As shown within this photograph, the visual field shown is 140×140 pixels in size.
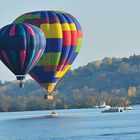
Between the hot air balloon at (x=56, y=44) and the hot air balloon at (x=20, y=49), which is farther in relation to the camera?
the hot air balloon at (x=56, y=44)

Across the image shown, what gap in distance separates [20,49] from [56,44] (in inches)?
423

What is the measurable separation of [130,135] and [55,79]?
48.4 ft

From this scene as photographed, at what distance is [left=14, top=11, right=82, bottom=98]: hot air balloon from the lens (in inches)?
3826

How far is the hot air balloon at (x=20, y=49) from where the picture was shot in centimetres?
8744

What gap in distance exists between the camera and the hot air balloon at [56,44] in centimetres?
9719

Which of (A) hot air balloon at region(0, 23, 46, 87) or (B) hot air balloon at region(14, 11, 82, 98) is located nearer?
(A) hot air balloon at region(0, 23, 46, 87)

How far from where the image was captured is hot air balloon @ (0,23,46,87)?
87.4m

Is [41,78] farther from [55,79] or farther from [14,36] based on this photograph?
[14,36]

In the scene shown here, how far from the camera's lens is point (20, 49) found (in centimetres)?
8725

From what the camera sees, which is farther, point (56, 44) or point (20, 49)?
point (56, 44)

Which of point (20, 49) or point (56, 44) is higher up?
point (56, 44)

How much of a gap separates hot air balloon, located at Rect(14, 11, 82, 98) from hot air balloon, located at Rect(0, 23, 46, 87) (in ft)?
25.5

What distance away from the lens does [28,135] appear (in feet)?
313

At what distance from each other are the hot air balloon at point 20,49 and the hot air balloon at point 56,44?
7.78 meters
